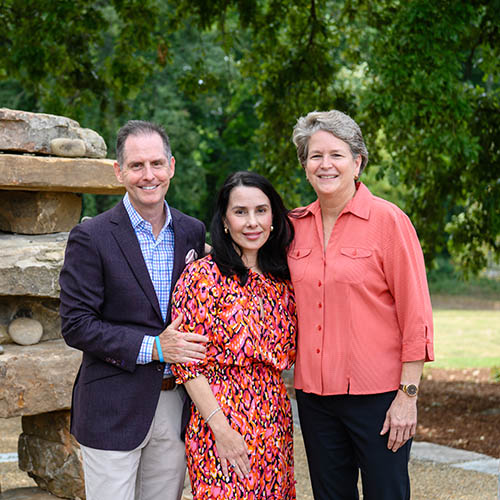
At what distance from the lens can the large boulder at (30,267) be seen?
13.6 ft

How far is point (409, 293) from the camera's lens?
286cm

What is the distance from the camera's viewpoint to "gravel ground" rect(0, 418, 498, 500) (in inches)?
207

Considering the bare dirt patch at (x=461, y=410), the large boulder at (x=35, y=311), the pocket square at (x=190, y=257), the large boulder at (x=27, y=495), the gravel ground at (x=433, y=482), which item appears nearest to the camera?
the pocket square at (x=190, y=257)

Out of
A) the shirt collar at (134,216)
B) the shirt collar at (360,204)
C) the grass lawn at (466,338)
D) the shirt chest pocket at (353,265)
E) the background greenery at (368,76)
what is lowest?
the grass lawn at (466,338)

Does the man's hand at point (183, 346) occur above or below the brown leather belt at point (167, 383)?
above

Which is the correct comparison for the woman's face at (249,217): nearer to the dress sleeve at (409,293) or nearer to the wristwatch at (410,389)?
the dress sleeve at (409,293)

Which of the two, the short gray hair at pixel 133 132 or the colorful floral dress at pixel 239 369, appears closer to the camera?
the colorful floral dress at pixel 239 369

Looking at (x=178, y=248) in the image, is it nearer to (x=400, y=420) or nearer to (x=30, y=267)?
(x=400, y=420)

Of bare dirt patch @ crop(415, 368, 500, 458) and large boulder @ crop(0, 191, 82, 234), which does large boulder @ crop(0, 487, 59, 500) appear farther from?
bare dirt patch @ crop(415, 368, 500, 458)

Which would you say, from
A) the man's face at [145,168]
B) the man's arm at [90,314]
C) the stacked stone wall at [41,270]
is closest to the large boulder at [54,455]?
the stacked stone wall at [41,270]

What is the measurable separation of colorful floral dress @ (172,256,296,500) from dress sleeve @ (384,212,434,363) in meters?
0.47

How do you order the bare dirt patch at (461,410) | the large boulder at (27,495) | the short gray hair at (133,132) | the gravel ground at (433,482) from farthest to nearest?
the bare dirt patch at (461,410) < the gravel ground at (433,482) < the large boulder at (27,495) < the short gray hair at (133,132)

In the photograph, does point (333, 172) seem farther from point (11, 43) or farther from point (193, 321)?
point (11, 43)

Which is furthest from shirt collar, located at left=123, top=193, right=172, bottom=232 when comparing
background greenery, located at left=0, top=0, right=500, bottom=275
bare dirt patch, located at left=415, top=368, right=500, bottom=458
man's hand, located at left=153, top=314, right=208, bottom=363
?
bare dirt patch, located at left=415, top=368, right=500, bottom=458
